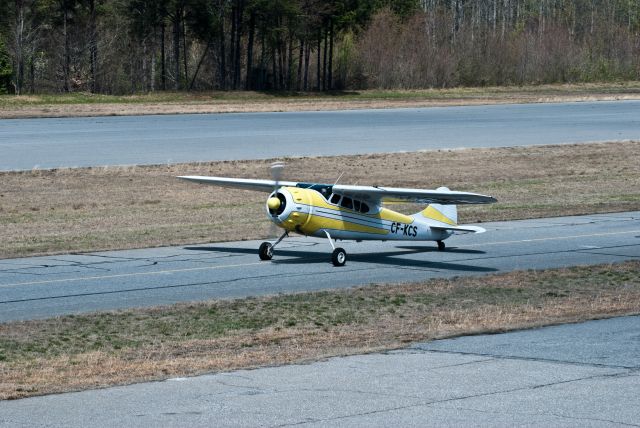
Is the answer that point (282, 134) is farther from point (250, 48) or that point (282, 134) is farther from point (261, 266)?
point (250, 48)

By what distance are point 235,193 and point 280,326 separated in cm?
1920

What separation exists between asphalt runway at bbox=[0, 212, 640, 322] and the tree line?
49.2m

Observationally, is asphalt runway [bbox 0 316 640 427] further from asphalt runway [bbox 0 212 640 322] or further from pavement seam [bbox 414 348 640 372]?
asphalt runway [bbox 0 212 640 322]

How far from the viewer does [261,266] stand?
72.1 ft

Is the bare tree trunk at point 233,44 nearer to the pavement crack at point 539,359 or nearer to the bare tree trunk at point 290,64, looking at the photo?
the bare tree trunk at point 290,64

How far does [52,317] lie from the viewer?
54.4ft

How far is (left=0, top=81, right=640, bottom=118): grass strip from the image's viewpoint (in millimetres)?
60266

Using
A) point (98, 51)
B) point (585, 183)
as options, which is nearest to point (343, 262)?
point (585, 183)

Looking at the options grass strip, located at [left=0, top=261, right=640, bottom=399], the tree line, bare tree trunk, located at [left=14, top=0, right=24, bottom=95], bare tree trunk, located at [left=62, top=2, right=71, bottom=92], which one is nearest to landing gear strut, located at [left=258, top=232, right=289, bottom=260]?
grass strip, located at [left=0, top=261, right=640, bottom=399]

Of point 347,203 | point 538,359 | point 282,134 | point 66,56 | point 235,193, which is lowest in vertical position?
point 235,193

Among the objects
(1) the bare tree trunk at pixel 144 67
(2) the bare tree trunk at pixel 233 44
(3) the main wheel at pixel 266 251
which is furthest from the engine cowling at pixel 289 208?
(1) the bare tree trunk at pixel 144 67

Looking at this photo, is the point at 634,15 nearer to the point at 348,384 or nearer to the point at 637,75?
the point at 637,75

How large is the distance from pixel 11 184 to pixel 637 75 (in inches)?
3060

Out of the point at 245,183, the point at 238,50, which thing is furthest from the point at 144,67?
the point at 245,183
